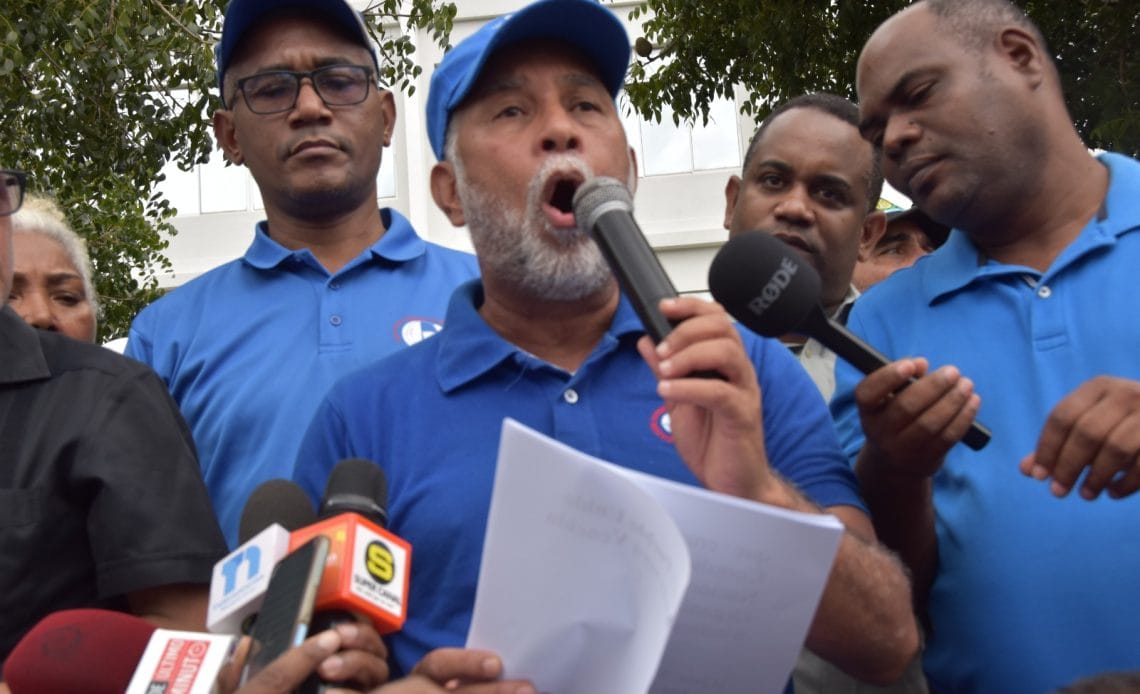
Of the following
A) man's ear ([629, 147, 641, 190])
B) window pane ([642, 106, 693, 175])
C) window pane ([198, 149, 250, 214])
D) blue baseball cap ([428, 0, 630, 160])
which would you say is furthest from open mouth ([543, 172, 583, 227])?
window pane ([198, 149, 250, 214])

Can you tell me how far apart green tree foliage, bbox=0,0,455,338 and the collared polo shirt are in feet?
15.5

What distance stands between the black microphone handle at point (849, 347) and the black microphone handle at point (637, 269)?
0.28m

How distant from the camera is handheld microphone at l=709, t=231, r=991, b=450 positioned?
1927 millimetres

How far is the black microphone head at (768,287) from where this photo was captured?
1.93 meters

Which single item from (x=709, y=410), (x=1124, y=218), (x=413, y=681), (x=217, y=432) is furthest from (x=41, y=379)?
(x=1124, y=218)

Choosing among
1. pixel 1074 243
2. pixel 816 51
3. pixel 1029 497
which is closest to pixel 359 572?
pixel 1029 497

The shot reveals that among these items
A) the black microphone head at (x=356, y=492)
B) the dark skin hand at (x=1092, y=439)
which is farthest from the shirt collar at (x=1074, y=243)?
the black microphone head at (x=356, y=492)

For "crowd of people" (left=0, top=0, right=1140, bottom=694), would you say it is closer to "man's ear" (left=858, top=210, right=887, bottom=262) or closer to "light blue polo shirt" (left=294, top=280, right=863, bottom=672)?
"light blue polo shirt" (left=294, top=280, right=863, bottom=672)

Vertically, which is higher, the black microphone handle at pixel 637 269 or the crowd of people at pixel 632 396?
the black microphone handle at pixel 637 269

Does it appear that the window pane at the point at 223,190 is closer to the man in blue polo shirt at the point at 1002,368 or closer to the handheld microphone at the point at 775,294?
the man in blue polo shirt at the point at 1002,368

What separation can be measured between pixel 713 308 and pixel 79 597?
1.16m

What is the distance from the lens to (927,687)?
95.7 inches

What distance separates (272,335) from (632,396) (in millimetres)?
1141

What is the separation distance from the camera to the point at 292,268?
323 cm
